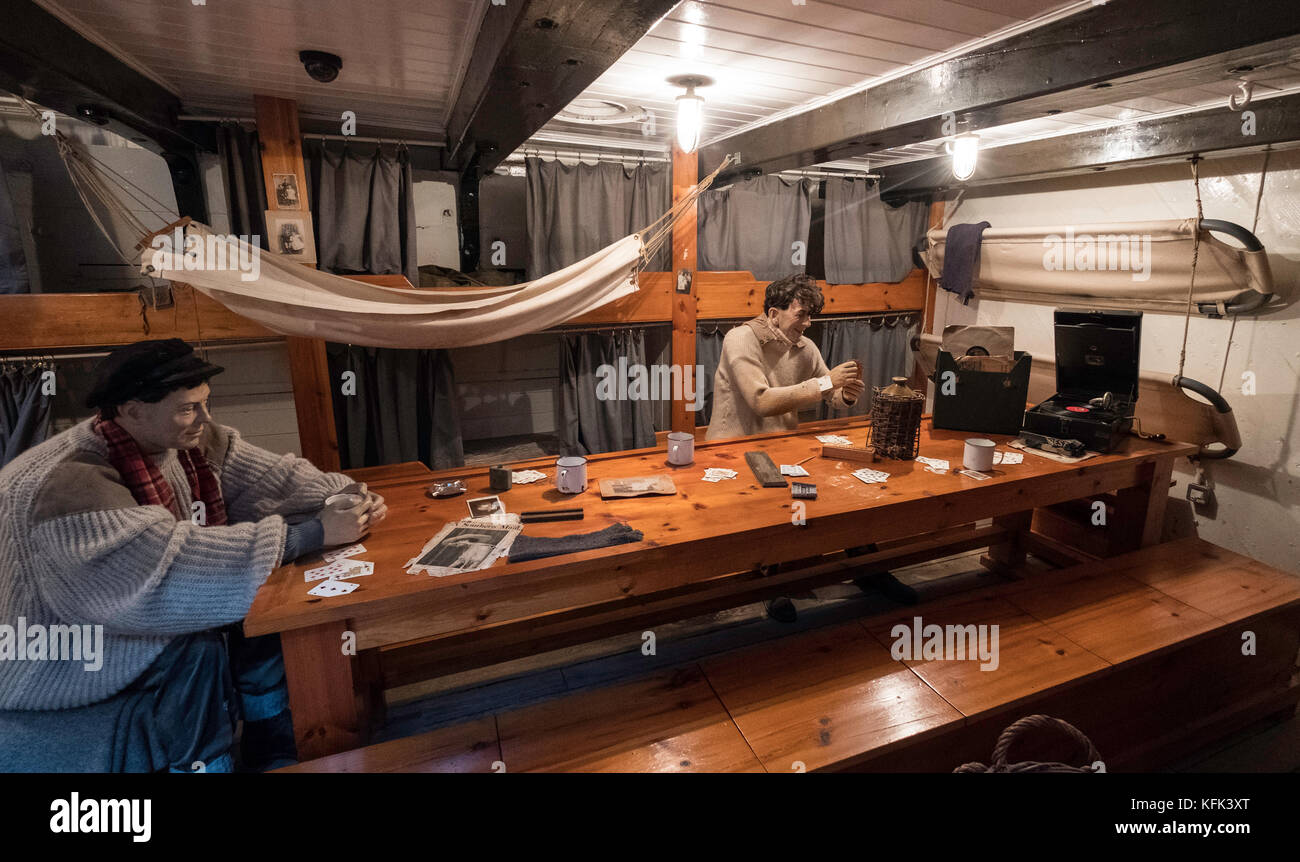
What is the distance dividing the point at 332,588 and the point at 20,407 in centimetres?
267

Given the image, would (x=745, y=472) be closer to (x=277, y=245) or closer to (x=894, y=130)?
(x=894, y=130)

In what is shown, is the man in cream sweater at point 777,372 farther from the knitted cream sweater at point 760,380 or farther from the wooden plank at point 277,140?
the wooden plank at point 277,140

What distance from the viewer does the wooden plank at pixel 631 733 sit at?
1.55m

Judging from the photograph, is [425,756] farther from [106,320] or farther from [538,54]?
[106,320]

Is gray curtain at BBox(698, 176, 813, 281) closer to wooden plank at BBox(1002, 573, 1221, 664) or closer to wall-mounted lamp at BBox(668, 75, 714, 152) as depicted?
wall-mounted lamp at BBox(668, 75, 714, 152)

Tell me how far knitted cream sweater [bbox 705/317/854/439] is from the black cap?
2.26 meters

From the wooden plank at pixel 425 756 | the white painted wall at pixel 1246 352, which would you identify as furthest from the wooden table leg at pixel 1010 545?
the wooden plank at pixel 425 756

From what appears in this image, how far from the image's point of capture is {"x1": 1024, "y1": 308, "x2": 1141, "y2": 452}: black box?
264 cm

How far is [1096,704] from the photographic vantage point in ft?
6.51

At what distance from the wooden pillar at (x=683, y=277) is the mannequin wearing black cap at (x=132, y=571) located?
9.01 feet

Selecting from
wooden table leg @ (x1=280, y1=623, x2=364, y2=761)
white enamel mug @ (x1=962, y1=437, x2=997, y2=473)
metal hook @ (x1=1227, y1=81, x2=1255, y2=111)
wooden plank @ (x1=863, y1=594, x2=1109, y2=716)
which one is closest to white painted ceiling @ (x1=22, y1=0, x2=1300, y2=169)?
metal hook @ (x1=1227, y1=81, x2=1255, y2=111)

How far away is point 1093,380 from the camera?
2.88m

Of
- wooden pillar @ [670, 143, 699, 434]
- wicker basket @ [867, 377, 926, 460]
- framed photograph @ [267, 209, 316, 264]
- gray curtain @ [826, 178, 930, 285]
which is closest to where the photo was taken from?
wicker basket @ [867, 377, 926, 460]
